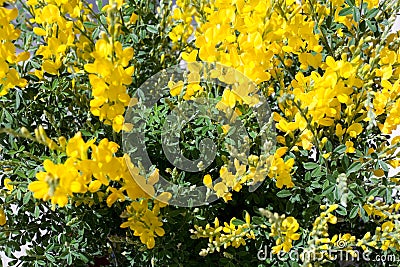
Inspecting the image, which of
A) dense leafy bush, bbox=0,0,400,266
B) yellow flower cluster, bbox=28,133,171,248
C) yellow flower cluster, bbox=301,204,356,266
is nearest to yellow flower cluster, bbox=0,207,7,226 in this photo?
dense leafy bush, bbox=0,0,400,266

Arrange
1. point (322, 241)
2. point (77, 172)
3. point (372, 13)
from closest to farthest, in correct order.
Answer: point (77, 172) < point (322, 241) < point (372, 13)

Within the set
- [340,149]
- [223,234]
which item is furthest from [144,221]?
[340,149]

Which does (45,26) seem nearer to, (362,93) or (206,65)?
(206,65)

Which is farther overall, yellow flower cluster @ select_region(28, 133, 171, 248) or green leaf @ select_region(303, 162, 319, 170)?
green leaf @ select_region(303, 162, 319, 170)

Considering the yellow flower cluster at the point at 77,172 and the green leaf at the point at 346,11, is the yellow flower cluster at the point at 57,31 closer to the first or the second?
the yellow flower cluster at the point at 77,172

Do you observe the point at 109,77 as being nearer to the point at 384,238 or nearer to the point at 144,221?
the point at 144,221

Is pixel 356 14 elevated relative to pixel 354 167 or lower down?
elevated

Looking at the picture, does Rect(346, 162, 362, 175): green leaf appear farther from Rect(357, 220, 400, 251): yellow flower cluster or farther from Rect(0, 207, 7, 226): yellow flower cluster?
Rect(0, 207, 7, 226): yellow flower cluster

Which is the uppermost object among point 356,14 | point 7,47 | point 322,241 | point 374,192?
point 356,14

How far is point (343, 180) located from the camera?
2.65ft

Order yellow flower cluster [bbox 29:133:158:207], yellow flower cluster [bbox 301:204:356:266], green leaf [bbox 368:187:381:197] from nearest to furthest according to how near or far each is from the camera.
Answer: yellow flower cluster [bbox 29:133:158:207]
yellow flower cluster [bbox 301:204:356:266]
green leaf [bbox 368:187:381:197]

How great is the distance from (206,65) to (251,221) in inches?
12.6

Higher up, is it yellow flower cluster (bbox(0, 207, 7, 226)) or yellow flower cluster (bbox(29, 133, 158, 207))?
yellow flower cluster (bbox(0, 207, 7, 226))

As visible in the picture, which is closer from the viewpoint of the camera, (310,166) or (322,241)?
(322,241)
